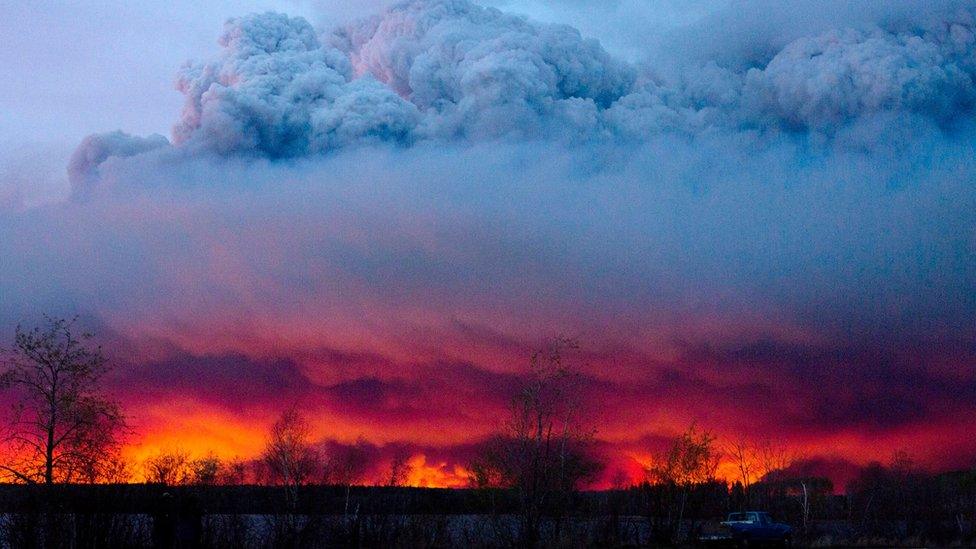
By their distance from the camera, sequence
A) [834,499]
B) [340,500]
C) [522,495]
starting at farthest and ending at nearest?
[834,499]
[340,500]
[522,495]

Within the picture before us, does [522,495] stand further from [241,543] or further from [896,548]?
[896,548]

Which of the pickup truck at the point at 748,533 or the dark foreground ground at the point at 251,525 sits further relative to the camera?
the pickup truck at the point at 748,533

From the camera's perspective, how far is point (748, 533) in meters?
37.3

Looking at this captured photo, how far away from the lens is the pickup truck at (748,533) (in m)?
37.2

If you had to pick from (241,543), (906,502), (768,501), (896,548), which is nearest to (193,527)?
(241,543)

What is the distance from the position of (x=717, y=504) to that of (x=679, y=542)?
27597 millimetres

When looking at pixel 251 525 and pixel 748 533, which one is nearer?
pixel 251 525

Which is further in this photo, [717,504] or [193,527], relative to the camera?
[717,504]

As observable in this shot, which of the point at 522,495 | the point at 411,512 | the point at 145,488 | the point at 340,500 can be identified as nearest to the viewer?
the point at 145,488

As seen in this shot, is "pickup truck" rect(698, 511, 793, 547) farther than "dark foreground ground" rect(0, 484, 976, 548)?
Yes

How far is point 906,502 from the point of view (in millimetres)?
88312

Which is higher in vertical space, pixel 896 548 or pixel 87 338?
pixel 87 338

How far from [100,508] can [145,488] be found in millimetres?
2520

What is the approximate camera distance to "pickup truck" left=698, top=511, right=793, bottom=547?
3722 centimetres
